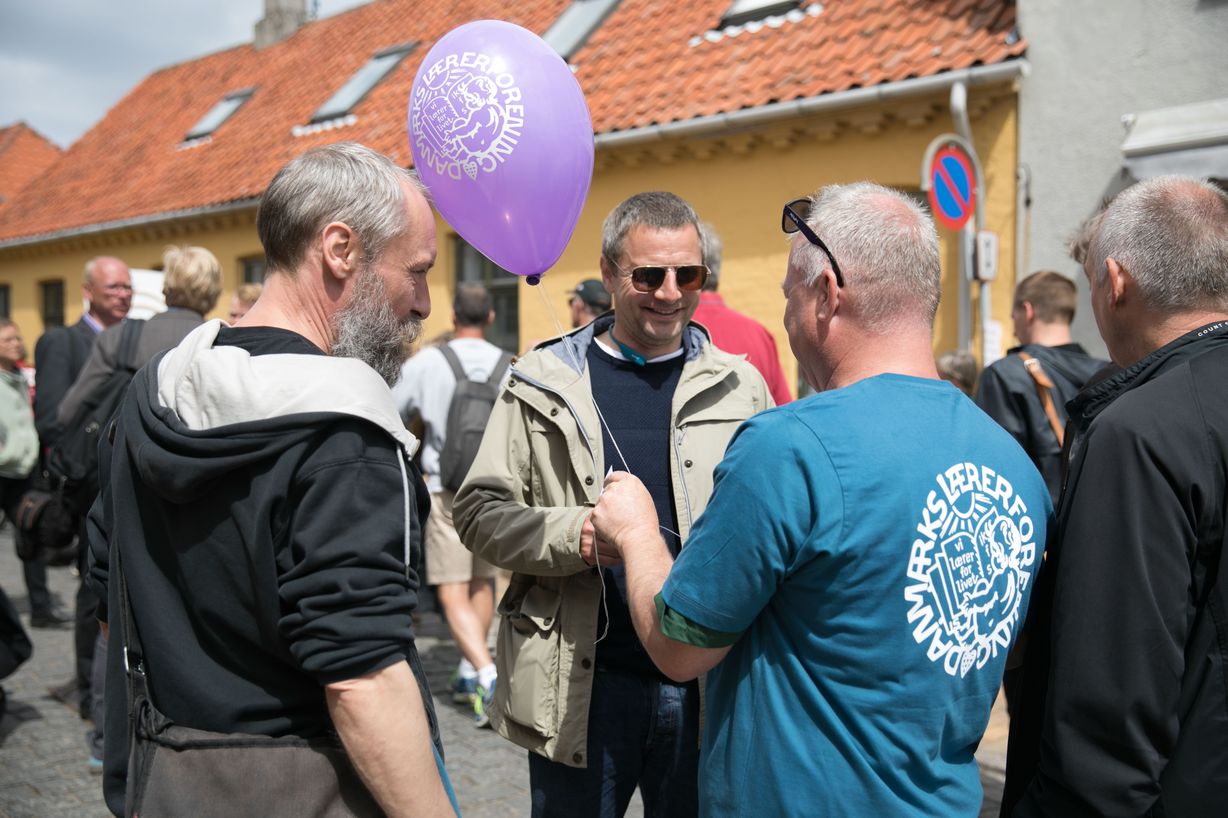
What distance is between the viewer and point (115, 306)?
17.3ft

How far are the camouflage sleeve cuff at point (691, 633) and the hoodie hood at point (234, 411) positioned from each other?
48cm

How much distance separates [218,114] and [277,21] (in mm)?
3082

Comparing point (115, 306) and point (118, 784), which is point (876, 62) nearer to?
point (115, 306)

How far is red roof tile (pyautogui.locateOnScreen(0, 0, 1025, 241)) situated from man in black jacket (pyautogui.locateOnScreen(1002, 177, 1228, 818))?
21.5ft

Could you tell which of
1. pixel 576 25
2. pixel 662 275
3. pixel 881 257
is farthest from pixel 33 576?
pixel 576 25

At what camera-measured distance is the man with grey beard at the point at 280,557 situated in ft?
4.87

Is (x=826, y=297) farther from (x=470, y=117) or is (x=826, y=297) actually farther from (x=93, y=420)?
(x=93, y=420)

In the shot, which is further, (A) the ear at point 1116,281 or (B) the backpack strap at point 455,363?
(B) the backpack strap at point 455,363

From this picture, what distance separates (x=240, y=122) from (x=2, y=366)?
33.2 feet

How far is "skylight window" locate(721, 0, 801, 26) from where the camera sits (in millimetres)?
9641

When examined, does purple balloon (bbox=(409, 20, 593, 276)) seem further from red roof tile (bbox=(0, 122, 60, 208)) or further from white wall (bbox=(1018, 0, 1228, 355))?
red roof tile (bbox=(0, 122, 60, 208))

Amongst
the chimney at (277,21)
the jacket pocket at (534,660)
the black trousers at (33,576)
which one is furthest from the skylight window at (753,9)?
the chimney at (277,21)

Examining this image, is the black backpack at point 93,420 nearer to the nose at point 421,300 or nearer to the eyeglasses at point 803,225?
the nose at point 421,300

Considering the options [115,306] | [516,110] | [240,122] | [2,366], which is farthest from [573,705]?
[240,122]
